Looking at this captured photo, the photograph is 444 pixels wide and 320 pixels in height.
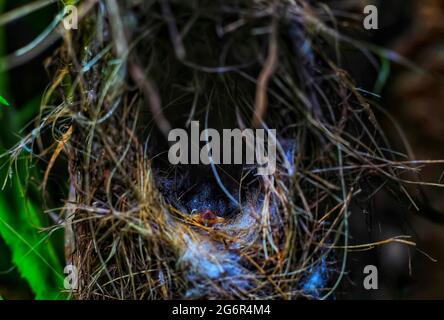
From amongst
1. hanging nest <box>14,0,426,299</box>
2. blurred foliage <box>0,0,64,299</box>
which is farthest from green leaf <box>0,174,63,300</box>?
hanging nest <box>14,0,426,299</box>

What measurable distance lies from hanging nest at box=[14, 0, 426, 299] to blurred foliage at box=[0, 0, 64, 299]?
0.84 feet

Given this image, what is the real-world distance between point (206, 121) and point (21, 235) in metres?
0.55

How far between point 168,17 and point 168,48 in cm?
7

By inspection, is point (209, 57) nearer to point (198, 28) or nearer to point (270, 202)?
point (198, 28)

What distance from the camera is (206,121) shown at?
0.82 m

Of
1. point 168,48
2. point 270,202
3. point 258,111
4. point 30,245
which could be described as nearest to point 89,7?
point 168,48

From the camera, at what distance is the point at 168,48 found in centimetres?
76

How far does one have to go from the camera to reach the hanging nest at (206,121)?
0.71 m

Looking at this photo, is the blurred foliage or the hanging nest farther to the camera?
the blurred foliage

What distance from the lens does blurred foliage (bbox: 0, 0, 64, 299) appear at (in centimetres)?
111

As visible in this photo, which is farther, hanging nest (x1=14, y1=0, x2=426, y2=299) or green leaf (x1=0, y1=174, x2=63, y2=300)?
green leaf (x1=0, y1=174, x2=63, y2=300)

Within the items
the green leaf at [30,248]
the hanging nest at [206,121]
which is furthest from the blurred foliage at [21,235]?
the hanging nest at [206,121]

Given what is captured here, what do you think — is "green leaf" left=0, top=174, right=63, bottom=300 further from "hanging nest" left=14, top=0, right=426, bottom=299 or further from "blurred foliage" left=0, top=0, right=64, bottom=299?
"hanging nest" left=14, top=0, right=426, bottom=299

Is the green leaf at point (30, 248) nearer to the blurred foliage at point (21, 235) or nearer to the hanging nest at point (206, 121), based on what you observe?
the blurred foliage at point (21, 235)
